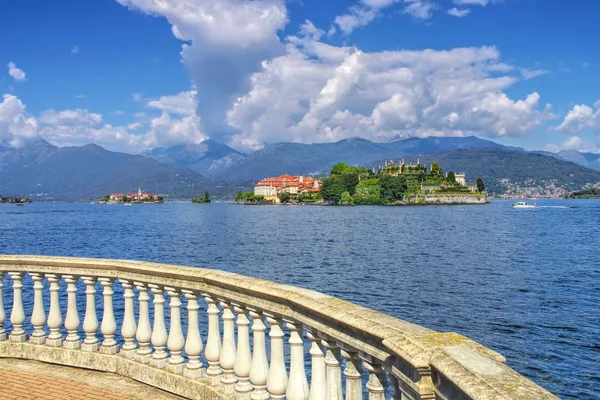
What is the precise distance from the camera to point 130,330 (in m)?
6.34

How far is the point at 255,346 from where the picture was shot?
15.7 feet

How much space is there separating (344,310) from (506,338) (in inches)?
803

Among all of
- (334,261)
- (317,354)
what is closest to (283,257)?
(334,261)

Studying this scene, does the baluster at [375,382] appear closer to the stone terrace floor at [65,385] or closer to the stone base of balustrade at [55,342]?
the stone terrace floor at [65,385]

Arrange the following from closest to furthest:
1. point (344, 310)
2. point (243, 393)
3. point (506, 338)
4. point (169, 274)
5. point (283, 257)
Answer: point (344, 310) < point (243, 393) < point (169, 274) < point (506, 338) < point (283, 257)

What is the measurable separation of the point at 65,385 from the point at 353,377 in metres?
4.16

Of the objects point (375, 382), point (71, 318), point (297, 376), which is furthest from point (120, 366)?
point (375, 382)

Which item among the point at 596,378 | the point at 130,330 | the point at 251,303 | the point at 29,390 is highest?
the point at 251,303

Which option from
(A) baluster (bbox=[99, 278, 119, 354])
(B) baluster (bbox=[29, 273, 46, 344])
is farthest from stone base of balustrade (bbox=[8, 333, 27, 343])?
(A) baluster (bbox=[99, 278, 119, 354])

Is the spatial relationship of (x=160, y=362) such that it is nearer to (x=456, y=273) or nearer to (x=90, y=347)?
(x=90, y=347)

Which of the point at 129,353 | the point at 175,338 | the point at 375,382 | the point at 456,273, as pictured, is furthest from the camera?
the point at 456,273

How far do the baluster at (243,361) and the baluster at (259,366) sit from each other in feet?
0.51

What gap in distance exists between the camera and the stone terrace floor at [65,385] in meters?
5.84

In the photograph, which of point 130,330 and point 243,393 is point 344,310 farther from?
point 130,330
